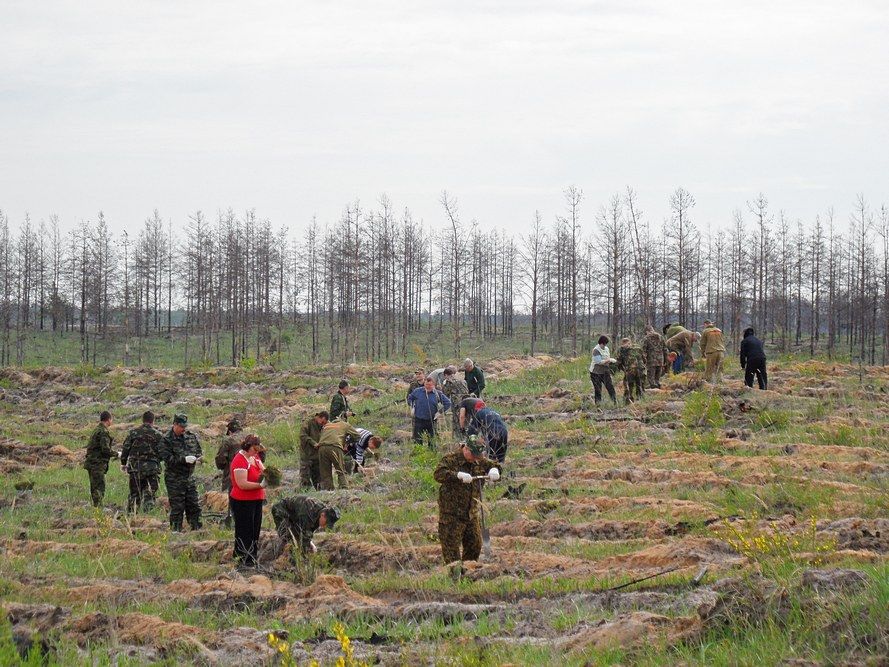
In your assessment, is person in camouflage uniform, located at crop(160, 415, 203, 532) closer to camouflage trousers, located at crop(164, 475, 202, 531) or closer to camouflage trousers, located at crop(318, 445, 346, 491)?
camouflage trousers, located at crop(164, 475, 202, 531)

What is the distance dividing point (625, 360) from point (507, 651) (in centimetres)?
1506

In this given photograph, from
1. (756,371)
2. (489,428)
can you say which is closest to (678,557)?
(489,428)

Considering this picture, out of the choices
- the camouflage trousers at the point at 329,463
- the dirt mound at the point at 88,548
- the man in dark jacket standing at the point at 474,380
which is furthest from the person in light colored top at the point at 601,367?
the dirt mound at the point at 88,548

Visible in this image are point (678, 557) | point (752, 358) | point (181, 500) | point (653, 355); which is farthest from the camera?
point (653, 355)

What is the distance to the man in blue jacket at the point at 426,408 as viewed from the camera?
60.3ft

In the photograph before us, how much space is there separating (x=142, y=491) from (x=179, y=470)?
200cm

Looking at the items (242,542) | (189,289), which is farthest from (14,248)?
(242,542)

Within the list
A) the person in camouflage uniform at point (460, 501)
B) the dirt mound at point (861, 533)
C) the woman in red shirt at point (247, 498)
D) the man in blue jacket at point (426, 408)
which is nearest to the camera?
the dirt mound at point (861, 533)

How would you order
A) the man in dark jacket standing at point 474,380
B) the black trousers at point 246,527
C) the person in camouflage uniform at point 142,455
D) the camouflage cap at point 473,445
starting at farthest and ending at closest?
the man in dark jacket standing at point 474,380, the person in camouflage uniform at point 142,455, the black trousers at point 246,527, the camouflage cap at point 473,445

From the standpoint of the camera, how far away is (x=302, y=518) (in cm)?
1118

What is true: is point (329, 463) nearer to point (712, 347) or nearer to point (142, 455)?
point (142, 455)

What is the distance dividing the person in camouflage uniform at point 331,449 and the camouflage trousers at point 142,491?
9.39 feet

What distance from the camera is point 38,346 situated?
60500 mm

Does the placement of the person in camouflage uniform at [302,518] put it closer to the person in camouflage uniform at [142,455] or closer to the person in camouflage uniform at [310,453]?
the person in camouflage uniform at [142,455]
